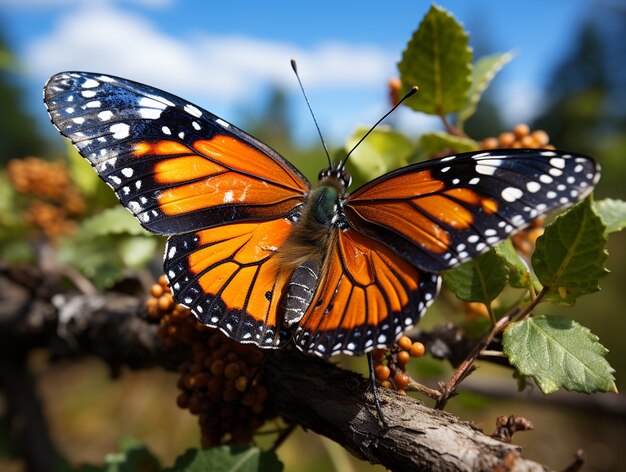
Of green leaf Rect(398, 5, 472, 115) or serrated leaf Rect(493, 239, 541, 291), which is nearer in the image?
serrated leaf Rect(493, 239, 541, 291)

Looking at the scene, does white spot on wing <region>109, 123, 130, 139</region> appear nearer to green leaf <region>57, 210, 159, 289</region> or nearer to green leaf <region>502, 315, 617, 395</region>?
green leaf <region>57, 210, 159, 289</region>

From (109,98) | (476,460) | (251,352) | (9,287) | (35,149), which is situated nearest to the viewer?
(476,460)

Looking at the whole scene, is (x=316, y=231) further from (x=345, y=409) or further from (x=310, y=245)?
(x=345, y=409)

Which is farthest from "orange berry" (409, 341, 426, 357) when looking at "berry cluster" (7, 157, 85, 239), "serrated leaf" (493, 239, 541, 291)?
"berry cluster" (7, 157, 85, 239)

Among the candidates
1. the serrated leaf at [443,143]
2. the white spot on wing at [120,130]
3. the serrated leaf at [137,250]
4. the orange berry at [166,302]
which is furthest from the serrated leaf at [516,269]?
the serrated leaf at [137,250]

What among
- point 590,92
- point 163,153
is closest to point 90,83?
point 163,153

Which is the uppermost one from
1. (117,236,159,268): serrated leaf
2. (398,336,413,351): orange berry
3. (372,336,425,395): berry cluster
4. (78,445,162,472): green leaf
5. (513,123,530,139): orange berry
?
(513,123,530,139): orange berry

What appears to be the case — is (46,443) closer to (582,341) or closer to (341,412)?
(341,412)

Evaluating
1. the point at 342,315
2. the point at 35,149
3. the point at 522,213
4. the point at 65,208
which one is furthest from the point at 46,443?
the point at 35,149
